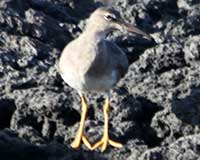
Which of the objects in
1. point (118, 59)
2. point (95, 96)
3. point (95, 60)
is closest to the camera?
point (95, 60)

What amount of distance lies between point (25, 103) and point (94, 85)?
0.82 meters

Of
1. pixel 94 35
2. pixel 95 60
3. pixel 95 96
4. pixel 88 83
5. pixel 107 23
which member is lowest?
pixel 95 96

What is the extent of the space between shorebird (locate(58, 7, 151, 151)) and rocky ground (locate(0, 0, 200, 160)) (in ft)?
0.71

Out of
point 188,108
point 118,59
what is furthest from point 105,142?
point 118,59

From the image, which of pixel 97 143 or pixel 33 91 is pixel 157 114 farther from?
pixel 33 91

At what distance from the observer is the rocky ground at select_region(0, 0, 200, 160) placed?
9680 millimetres

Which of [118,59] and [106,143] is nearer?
[106,143]

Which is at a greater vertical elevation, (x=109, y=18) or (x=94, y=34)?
(x=109, y=18)

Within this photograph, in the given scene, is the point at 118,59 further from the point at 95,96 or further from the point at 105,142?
the point at 105,142

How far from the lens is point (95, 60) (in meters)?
10.9

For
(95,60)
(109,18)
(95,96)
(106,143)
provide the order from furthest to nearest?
(95,96)
(109,18)
(95,60)
(106,143)

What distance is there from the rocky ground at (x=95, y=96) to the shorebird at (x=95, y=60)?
0.71 ft

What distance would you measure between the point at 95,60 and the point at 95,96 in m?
0.58

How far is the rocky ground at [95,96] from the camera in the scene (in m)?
9.68
